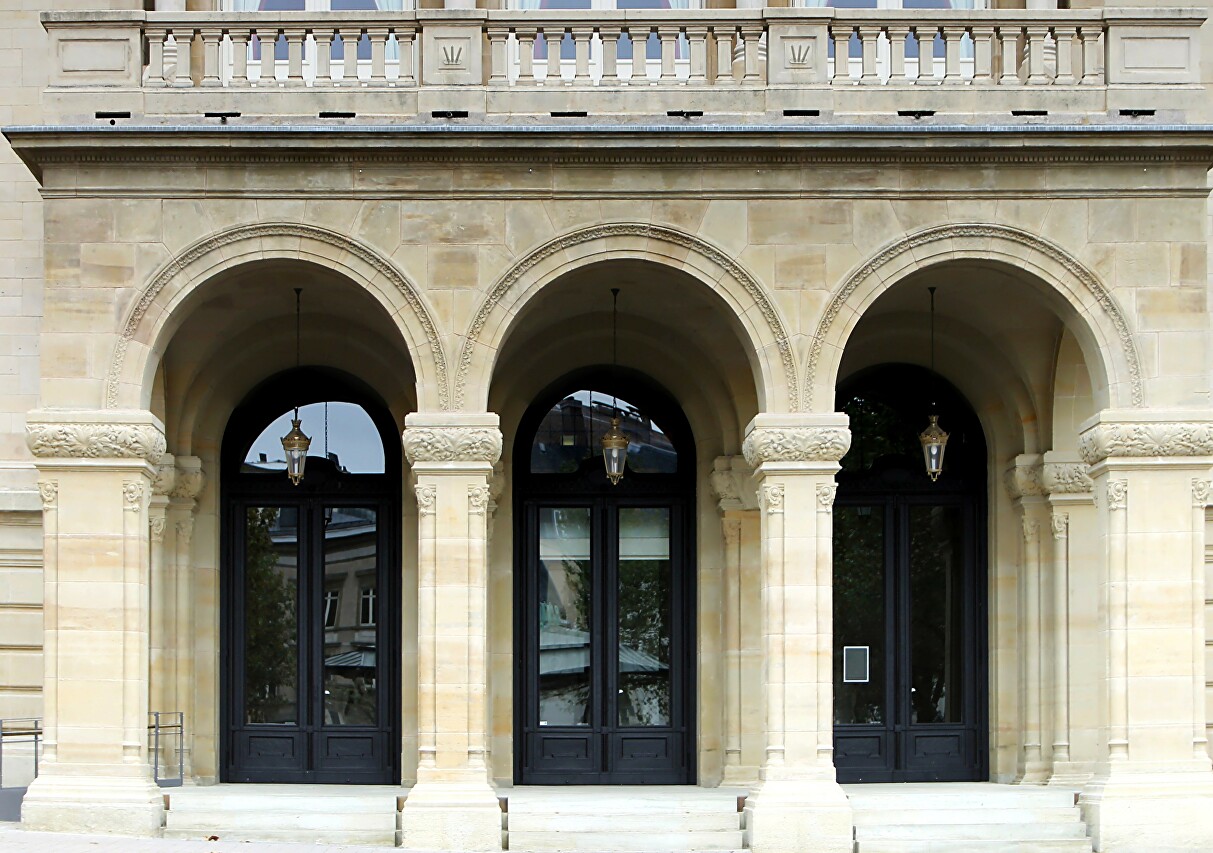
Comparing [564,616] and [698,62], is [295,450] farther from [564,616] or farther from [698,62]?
[698,62]

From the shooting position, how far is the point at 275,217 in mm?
17609

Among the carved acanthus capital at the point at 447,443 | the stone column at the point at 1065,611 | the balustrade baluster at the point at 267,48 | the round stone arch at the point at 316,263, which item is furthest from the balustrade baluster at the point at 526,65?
the stone column at the point at 1065,611

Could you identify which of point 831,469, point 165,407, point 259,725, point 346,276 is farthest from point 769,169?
point 259,725

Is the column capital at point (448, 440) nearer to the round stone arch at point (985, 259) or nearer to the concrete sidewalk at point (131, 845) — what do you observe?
the round stone arch at point (985, 259)

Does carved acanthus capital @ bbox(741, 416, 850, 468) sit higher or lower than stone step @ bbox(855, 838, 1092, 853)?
higher

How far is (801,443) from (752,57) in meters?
3.80

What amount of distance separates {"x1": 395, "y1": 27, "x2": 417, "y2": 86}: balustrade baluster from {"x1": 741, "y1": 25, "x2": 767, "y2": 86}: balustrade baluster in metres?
3.23

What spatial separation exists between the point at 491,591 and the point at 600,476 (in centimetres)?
188

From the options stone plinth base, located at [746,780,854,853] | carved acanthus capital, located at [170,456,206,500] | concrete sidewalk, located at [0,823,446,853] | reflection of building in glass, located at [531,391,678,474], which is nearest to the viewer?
concrete sidewalk, located at [0,823,446,853]

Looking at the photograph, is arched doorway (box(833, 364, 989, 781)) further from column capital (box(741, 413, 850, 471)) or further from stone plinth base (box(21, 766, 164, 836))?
stone plinth base (box(21, 766, 164, 836))

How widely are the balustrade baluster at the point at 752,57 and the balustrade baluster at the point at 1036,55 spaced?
8.57 ft

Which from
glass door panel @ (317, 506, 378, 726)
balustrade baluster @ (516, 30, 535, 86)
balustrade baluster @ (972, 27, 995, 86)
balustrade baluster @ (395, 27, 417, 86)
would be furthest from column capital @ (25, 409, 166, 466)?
balustrade baluster @ (972, 27, 995, 86)

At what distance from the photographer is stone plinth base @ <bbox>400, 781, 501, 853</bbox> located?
55.7ft

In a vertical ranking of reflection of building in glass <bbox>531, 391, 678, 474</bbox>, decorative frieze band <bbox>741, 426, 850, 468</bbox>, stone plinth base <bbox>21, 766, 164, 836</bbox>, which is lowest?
stone plinth base <bbox>21, 766, 164, 836</bbox>
